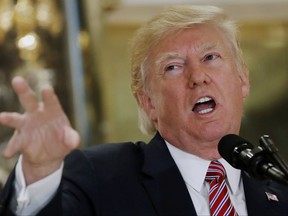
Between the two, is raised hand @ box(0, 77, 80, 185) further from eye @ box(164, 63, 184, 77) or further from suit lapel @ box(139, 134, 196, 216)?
eye @ box(164, 63, 184, 77)

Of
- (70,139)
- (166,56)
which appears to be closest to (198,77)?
(166,56)

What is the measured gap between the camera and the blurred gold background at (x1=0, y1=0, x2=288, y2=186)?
14.1ft

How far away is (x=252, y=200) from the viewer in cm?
186

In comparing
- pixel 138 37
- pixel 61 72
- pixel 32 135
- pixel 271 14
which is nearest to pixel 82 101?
pixel 61 72

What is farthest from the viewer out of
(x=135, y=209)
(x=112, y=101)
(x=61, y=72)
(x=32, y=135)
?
(x=112, y=101)

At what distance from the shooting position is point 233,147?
1.42 m

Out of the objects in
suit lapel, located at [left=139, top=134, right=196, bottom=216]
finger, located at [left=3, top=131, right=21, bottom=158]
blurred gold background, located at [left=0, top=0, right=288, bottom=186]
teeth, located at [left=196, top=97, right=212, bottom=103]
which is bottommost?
blurred gold background, located at [left=0, top=0, right=288, bottom=186]

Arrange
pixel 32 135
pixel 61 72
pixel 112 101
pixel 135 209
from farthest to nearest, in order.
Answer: pixel 112 101 → pixel 61 72 → pixel 135 209 → pixel 32 135

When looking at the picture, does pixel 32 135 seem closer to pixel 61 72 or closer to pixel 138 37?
pixel 138 37

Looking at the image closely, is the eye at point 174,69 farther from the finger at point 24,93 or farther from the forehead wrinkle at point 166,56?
the finger at point 24,93

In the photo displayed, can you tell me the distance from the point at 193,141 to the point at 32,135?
1.84 feet

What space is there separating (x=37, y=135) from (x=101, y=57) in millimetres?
3310

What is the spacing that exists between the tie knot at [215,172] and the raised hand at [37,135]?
488 mm

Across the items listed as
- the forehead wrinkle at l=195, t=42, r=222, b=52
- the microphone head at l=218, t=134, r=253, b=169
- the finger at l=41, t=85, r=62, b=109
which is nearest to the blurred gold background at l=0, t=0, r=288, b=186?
the forehead wrinkle at l=195, t=42, r=222, b=52
